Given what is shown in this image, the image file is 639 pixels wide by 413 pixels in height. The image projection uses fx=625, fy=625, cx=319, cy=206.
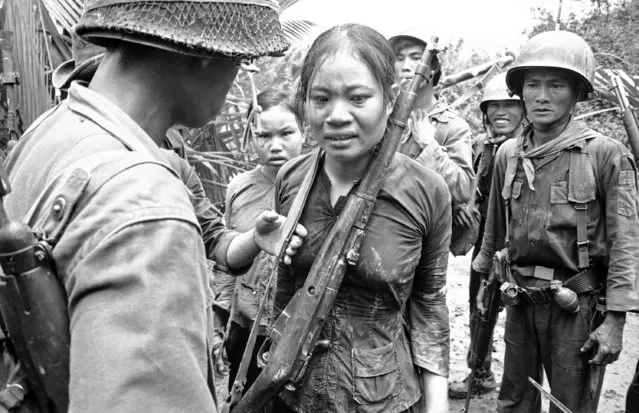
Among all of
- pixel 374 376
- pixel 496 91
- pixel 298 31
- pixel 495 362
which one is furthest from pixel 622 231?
pixel 298 31

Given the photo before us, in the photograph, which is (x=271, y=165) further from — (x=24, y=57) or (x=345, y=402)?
(x=345, y=402)

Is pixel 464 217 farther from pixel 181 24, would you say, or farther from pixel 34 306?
pixel 34 306

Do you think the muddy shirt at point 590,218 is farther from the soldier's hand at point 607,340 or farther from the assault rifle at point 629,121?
the assault rifle at point 629,121

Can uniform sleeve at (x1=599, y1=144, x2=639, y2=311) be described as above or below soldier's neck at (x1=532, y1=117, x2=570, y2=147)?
below

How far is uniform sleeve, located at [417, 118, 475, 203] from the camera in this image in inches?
140

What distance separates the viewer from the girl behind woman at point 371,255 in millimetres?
2230

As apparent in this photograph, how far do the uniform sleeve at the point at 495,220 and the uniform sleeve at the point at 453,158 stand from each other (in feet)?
0.56

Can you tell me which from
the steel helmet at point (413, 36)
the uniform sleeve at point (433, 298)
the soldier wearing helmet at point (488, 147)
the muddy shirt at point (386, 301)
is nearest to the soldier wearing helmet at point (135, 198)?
the muddy shirt at point (386, 301)

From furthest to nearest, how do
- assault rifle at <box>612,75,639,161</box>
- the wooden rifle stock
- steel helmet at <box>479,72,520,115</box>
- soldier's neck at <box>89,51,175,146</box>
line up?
steel helmet at <box>479,72,520,115</box>, the wooden rifle stock, assault rifle at <box>612,75,639,161</box>, soldier's neck at <box>89,51,175,146</box>

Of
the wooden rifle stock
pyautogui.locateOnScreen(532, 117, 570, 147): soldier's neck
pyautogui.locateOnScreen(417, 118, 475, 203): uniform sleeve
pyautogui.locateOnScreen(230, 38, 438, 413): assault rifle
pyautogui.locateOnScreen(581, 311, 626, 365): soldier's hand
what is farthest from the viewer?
the wooden rifle stock

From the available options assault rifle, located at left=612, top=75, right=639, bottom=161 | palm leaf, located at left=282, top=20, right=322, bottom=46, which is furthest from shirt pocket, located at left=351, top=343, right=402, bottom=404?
palm leaf, located at left=282, top=20, right=322, bottom=46

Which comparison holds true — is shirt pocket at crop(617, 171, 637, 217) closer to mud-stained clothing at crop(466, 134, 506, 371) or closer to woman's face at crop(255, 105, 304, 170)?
mud-stained clothing at crop(466, 134, 506, 371)

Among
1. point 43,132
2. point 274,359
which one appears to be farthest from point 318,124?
point 43,132

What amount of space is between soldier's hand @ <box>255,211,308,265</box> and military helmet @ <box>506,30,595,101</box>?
218 centimetres
